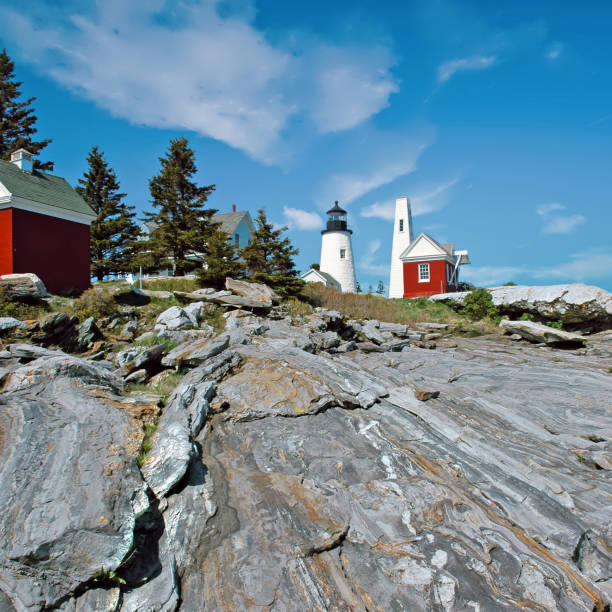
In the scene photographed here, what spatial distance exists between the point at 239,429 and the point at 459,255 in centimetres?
3444

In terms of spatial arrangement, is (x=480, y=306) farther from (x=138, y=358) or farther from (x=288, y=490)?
(x=288, y=490)

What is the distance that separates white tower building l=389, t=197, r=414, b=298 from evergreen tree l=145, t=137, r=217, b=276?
56.7ft

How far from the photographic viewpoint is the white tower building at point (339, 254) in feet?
129

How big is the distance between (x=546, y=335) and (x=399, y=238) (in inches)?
779

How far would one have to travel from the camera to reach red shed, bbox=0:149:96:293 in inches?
718

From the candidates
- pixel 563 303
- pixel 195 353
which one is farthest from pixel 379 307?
pixel 195 353

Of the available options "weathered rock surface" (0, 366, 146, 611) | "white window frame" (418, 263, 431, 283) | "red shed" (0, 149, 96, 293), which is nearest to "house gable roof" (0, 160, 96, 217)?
"red shed" (0, 149, 96, 293)

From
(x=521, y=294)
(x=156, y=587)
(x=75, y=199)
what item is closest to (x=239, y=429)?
(x=156, y=587)

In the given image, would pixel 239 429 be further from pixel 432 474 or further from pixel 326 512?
pixel 432 474

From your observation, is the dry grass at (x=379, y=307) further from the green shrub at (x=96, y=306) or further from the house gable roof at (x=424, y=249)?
the green shrub at (x=96, y=306)

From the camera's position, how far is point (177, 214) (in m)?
27.0

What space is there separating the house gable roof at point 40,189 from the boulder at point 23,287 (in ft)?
14.5

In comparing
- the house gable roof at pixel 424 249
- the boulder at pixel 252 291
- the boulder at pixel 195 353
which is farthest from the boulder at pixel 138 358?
the house gable roof at pixel 424 249

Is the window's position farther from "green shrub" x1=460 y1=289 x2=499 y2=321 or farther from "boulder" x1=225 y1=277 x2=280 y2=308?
"boulder" x1=225 y1=277 x2=280 y2=308
